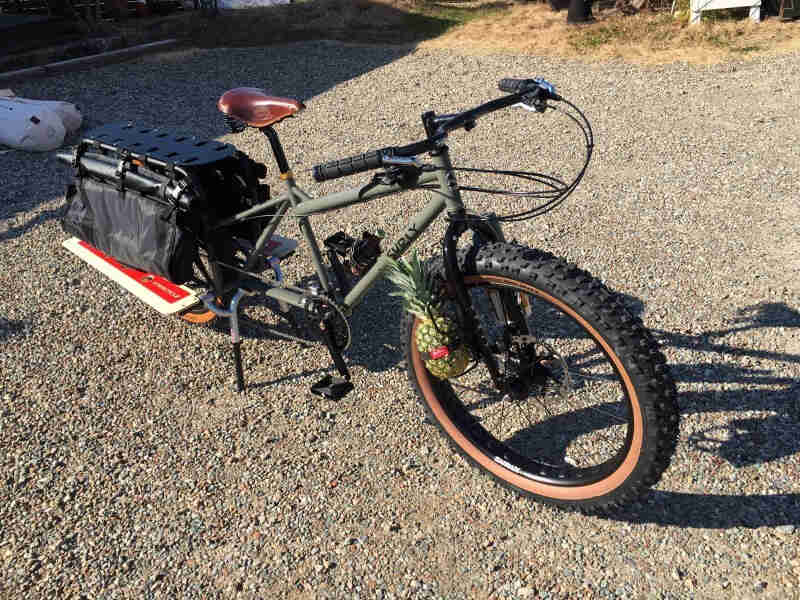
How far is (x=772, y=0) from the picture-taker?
896 centimetres

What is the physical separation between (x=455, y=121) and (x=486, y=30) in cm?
901

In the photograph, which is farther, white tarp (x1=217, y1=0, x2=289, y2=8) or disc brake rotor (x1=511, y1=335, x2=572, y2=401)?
white tarp (x1=217, y1=0, x2=289, y2=8)

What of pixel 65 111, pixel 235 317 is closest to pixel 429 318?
pixel 235 317

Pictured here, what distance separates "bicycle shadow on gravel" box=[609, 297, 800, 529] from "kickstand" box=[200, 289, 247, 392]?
1.91 metres

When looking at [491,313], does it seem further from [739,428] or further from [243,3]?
[243,3]

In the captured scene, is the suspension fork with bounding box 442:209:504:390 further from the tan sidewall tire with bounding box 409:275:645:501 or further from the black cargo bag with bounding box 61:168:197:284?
the black cargo bag with bounding box 61:168:197:284

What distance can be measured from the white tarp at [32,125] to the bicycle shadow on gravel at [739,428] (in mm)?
6083

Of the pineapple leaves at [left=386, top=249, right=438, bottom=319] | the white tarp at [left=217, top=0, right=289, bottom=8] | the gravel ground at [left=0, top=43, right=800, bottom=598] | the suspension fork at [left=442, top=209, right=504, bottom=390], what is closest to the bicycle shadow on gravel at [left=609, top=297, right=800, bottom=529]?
the gravel ground at [left=0, top=43, right=800, bottom=598]

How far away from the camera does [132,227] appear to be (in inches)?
132

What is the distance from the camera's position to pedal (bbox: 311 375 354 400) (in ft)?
10.2

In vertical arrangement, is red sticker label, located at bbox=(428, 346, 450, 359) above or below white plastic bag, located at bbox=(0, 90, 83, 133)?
below

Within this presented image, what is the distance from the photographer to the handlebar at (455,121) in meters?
2.19

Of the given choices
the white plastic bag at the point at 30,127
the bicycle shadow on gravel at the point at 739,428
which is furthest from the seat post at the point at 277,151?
the white plastic bag at the point at 30,127

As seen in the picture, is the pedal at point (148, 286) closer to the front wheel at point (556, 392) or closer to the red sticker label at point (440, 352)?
the front wheel at point (556, 392)
